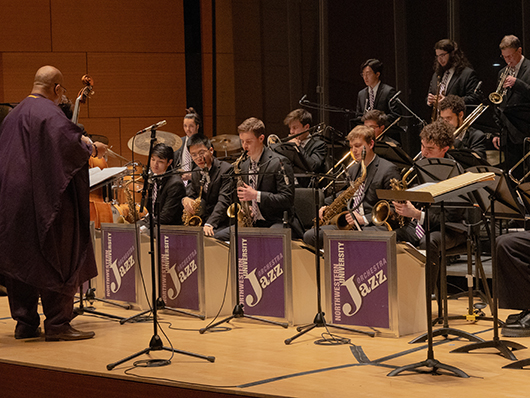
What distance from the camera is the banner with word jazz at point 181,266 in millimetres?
4387

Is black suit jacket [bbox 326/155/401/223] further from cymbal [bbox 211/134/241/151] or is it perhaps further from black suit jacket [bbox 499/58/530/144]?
cymbal [bbox 211/134/241/151]

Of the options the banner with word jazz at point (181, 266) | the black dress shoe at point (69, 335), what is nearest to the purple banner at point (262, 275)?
the banner with word jazz at point (181, 266)

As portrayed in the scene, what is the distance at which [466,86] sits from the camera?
5.77 m

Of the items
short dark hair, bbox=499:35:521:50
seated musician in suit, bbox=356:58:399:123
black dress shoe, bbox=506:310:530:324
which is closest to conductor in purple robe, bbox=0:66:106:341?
black dress shoe, bbox=506:310:530:324

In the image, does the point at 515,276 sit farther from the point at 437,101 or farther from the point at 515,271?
the point at 437,101

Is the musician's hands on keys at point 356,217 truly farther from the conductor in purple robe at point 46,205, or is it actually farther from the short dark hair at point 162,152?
the short dark hair at point 162,152

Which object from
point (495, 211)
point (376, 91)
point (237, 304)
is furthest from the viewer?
point (376, 91)

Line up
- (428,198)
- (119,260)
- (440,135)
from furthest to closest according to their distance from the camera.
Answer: (119,260) < (440,135) < (428,198)

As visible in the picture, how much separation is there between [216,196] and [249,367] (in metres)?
2.22

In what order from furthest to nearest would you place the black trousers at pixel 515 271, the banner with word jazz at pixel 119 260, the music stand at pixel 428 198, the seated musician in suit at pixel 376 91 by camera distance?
1. the seated musician in suit at pixel 376 91
2. the banner with word jazz at pixel 119 260
3. the black trousers at pixel 515 271
4. the music stand at pixel 428 198

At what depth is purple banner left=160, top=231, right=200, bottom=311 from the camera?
174 inches

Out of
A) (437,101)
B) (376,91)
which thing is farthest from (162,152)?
(437,101)

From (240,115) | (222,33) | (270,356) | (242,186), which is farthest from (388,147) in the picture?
(222,33)

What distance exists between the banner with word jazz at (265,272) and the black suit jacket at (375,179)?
0.63 meters
